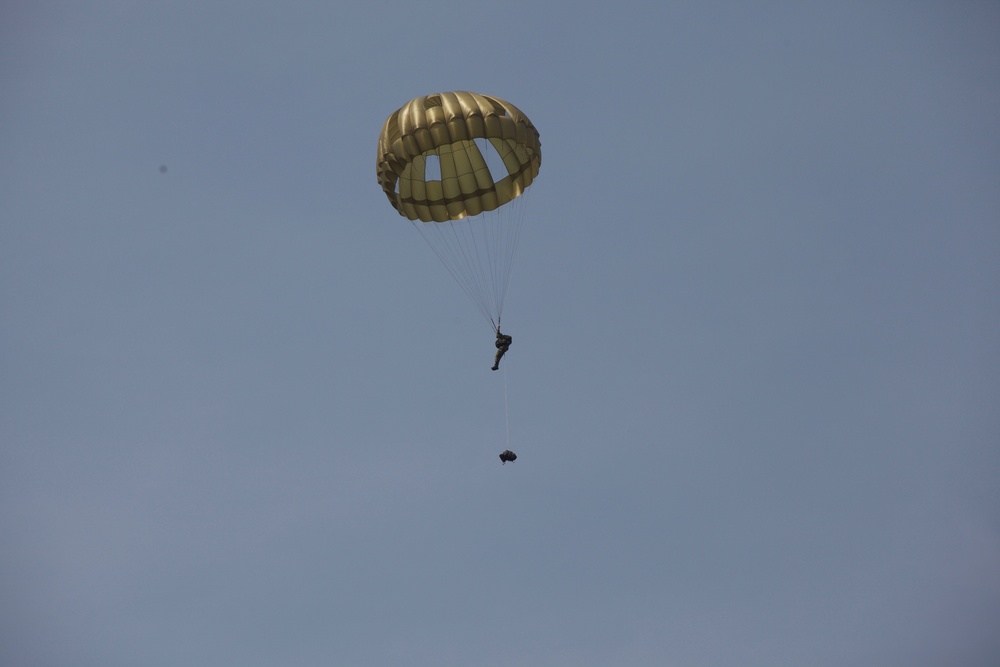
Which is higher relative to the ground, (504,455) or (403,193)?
(403,193)

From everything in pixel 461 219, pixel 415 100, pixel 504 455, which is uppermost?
pixel 415 100

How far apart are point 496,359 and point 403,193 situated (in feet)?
19.7

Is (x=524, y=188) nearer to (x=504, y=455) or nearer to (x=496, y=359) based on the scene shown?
(x=496, y=359)

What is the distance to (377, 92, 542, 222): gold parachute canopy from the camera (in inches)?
1527

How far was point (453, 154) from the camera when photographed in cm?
4041

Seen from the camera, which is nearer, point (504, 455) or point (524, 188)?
point (504, 455)

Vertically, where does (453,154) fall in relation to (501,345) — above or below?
above

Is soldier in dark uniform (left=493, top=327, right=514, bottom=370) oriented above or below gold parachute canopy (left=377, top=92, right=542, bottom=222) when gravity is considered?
below

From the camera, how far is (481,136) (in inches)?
1522

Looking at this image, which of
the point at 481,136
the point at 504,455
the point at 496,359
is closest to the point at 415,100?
the point at 481,136

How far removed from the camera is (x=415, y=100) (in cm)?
4003

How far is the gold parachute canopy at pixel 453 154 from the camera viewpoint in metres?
38.8

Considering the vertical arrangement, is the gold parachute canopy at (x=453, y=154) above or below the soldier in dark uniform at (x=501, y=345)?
above

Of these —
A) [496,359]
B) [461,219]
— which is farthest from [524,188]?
[496,359]
